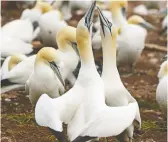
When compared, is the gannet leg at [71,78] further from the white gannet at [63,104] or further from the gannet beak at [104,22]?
the white gannet at [63,104]

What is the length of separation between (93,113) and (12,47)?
3.98 meters

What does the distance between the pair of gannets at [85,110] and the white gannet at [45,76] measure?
1.20 meters

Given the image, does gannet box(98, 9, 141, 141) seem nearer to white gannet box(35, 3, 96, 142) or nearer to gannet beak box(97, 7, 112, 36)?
gannet beak box(97, 7, 112, 36)

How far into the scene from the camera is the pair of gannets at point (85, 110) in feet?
16.3

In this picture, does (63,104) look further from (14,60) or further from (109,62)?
(14,60)

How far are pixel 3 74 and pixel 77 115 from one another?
2627 mm

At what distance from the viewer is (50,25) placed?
10.1m

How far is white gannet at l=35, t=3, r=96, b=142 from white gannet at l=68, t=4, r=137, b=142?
0.02m

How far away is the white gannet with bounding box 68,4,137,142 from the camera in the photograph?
195 inches

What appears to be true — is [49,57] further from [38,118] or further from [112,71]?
[38,118]

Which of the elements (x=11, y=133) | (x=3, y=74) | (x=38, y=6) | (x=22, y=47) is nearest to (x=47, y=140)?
(x=11, y=133)

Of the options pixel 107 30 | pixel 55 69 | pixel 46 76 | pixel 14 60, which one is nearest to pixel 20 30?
pixel 14 60

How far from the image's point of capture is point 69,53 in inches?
312

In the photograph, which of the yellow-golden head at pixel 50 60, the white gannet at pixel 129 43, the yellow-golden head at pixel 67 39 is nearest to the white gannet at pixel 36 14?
the white gannet at pixel 129 43
